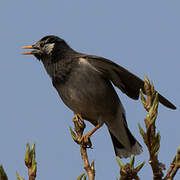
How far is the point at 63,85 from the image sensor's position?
4.98 meters

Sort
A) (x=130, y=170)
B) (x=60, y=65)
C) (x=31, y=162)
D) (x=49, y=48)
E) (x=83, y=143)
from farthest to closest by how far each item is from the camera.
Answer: (x=49, y=48), (x=60, y=65), (x=83, y=143), (x=31, y=162), (x=130, y=170)

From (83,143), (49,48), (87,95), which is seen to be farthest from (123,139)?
(83,143)

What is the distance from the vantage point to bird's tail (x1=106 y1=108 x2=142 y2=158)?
544 cm

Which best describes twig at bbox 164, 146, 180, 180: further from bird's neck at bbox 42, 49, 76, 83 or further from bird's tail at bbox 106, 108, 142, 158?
bird's tail at bbox 106, 108, 142, 158

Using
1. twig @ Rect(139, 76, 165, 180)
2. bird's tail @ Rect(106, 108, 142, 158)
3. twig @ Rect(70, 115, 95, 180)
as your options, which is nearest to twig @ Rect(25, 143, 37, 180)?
twig @ Rect(70, 115, 95, 180)

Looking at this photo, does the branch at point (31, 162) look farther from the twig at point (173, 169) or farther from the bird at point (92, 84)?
the bird at point (92, 84)

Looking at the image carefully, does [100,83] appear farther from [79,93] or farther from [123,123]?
[123,123]

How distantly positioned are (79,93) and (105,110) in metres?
0.52

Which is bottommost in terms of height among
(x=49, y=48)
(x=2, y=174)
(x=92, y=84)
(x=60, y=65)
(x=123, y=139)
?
(x=123, y=139)

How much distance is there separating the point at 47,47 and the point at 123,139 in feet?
6.87

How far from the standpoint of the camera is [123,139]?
18.5 ft

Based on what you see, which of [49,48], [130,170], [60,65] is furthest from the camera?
[49,48]

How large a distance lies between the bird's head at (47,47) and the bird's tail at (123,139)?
1.54 m

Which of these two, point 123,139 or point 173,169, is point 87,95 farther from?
point 173,169
